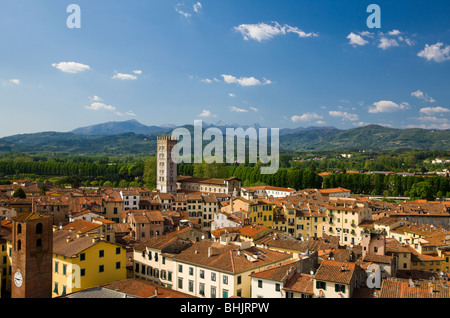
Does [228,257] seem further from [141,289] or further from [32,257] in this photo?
[32,257]

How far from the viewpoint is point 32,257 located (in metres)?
21.6

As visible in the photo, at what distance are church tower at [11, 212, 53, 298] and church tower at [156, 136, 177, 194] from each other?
66.0 meters

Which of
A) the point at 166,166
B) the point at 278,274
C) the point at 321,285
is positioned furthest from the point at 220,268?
the point at 166,166

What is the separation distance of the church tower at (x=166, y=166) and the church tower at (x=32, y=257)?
216 ft

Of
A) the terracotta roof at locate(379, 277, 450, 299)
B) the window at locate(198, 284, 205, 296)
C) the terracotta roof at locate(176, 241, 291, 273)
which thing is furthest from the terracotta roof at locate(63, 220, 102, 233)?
the terracotta roof at locate(379, 277, 450, 299)

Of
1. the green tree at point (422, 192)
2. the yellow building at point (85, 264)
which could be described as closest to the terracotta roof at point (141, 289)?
the yellow building at point (85, 264)

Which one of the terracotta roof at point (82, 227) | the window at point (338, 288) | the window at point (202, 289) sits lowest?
the window at point (202, 289)

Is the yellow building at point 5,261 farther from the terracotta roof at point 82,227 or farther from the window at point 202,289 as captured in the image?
the window at point 202,289

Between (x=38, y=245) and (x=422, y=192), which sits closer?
(x=38, y=245)

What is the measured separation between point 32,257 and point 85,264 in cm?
401

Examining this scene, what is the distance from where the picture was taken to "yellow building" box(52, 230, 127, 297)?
80.5 ft

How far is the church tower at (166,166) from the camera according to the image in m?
88.8

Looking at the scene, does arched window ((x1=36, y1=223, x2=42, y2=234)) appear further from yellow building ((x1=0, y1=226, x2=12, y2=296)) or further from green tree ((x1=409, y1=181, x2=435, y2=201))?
green tree ((x1=409, y1=181, x2=435, y2=201))
